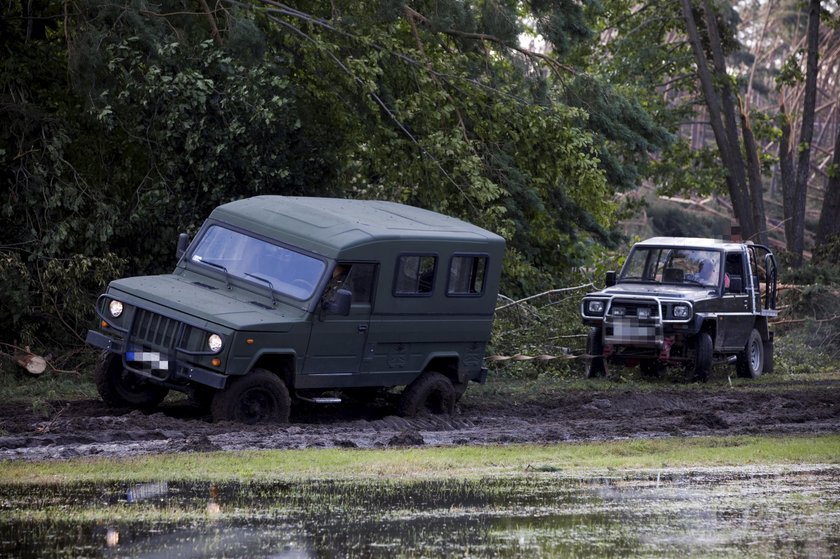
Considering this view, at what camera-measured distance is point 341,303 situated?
42.8 ft

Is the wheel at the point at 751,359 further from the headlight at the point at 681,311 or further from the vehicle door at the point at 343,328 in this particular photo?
the vehicle door at the point at 343,328

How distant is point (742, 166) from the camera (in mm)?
32844

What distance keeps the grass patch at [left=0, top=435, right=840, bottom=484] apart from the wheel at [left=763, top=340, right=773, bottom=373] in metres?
8.57

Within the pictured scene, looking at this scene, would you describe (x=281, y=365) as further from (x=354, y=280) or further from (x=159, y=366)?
(x=159, y=366)

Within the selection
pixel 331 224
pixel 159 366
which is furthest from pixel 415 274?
pixel 159 366

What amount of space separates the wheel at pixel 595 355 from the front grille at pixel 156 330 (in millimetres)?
8554

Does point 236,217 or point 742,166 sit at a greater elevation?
point 742,166

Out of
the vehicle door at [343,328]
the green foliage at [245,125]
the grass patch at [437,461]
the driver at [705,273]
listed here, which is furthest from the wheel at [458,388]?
the driver at [705,273]

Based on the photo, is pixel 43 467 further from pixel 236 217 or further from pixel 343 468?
pixel 236 217

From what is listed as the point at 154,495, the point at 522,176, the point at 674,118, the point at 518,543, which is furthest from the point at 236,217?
the point at 674,118

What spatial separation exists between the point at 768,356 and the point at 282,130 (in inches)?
344

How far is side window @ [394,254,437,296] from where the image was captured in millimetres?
13961

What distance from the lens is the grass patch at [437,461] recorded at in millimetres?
10188

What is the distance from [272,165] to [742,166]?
16548 millimetres
